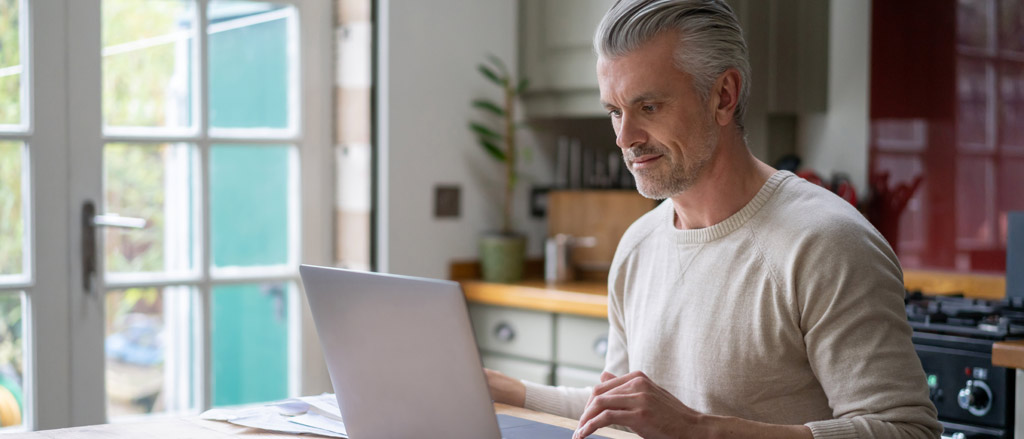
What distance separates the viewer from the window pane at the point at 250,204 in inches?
114

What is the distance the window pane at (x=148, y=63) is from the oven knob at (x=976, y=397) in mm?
2105

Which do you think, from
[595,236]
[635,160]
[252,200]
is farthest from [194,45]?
[635,160]

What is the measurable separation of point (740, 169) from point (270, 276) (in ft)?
5.99

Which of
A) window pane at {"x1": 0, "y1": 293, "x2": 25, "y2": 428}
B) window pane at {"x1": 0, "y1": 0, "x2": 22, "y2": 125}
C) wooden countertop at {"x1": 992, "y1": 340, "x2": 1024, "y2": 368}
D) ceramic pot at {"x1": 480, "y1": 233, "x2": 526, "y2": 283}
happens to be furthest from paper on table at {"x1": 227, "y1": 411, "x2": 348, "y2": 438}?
ceramic pot at {"x1": 480, "y1": 233, "x2": 526, "y2": 283}

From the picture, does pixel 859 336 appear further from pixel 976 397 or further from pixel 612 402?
pixel 976 397

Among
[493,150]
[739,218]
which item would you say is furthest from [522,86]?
[739,218]

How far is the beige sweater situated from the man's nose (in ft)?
0.62

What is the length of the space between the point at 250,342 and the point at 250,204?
413 mm

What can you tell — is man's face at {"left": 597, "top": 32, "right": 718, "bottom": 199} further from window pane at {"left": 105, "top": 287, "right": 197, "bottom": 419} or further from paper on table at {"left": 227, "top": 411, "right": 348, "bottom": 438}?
window pane at {"left": 105, "top": 287, "right": 197, "bottom": 419}

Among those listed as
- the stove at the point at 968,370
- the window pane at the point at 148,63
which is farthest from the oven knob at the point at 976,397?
the window pane at the point at 148,63

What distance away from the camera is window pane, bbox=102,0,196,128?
2729 millimetres

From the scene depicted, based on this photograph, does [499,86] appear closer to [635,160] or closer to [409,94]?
[409,94]

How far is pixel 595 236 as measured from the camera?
3.23m

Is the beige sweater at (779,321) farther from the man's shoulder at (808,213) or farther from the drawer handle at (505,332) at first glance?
the drawer handle at (505,332)
